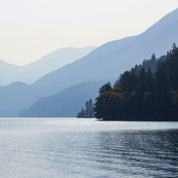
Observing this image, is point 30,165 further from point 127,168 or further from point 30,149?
point 30,149

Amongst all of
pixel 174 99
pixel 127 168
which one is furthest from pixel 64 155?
pixel 174 99

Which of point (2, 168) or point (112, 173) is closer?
point (112, 173)

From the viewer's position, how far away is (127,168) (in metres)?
55.7

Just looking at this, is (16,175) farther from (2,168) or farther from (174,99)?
(174,99)

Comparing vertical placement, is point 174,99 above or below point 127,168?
above

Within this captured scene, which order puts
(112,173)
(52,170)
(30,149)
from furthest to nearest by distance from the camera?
(30,149) → (52,170) → (112,173)

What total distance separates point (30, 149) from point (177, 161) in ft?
97.4

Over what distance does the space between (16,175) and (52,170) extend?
4793mm

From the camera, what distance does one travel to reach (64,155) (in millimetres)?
70188

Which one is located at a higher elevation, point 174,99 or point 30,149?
point 174,99

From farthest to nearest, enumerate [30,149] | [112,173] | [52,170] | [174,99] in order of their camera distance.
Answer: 1. [174,99]
2. [30,149]
3. [52,170]
4. [112,173]

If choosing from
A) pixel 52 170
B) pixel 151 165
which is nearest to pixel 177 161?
pixel 151 165

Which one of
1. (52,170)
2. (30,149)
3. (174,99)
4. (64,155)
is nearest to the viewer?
(52,170)

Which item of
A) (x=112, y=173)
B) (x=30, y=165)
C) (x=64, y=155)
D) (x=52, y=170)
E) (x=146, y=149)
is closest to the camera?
(x=112, y=173)
